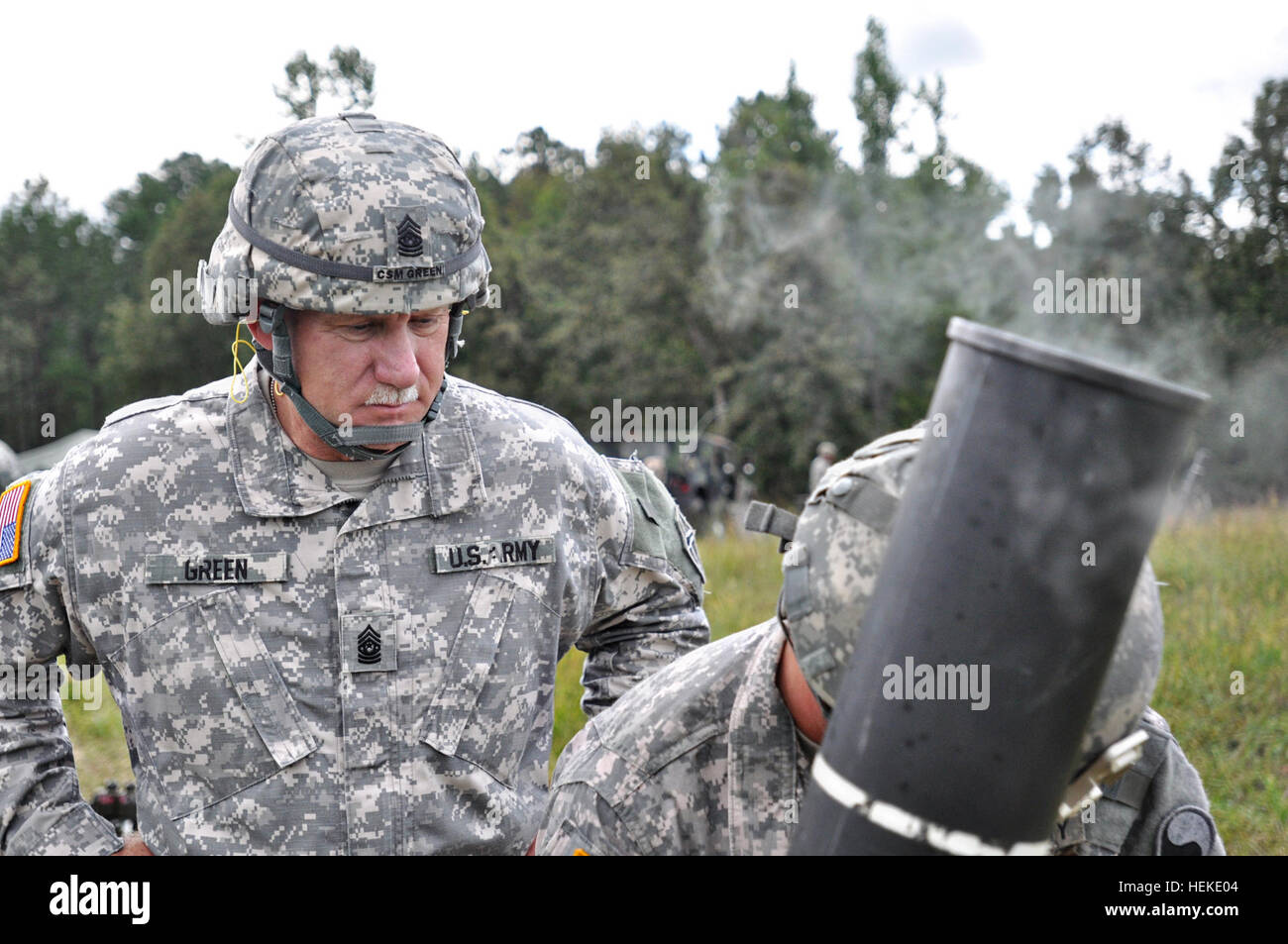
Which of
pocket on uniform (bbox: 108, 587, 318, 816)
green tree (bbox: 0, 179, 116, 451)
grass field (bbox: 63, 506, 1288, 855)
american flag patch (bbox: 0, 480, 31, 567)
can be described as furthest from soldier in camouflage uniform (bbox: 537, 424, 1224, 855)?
green tree (bbox: 0, 179, 116, 451)

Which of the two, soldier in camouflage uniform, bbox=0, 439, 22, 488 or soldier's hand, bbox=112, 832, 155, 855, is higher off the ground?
soldier in camouflage uniform, bbox=0, 439, 22, 488

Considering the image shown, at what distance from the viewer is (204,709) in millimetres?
2746

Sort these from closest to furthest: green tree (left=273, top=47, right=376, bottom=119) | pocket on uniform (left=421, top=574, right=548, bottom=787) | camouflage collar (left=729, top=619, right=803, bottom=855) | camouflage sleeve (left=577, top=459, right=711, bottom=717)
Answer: camouflage collar (left=729, top=619, right=803, bottom=855) → pocket on uniform (left=421, top=574, right=548, bottom=787) → camouflage sleeve (left=577, top=459, right=711, bottom=717) → green tree (left=273, top=47, right=376, bottom=119)

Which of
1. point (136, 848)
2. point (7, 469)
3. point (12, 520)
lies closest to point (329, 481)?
point (12, 520)

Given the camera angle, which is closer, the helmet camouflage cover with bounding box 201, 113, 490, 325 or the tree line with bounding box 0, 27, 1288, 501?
the helmet camouflage cover with bounding box 201, 113, 490, 325

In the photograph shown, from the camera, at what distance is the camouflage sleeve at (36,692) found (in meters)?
2.72

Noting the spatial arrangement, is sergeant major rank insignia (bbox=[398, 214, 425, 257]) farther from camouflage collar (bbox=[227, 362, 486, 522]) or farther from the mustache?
camouflage collar (bbox=[227, 362, 486, 522])

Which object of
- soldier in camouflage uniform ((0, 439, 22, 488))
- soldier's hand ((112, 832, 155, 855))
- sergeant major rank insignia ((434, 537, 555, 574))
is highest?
sergeant major rank insignia ((434, 537, 555, 574))

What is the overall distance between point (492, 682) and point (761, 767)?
85 centimetres

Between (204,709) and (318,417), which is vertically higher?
(318,417)

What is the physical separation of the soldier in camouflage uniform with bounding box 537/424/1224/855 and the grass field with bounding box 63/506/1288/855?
309 centimetres

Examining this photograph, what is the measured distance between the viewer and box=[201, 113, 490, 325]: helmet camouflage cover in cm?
266

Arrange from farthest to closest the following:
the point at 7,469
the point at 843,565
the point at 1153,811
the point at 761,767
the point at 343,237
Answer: the point at 7,469 → the point at 343,237 → the point at 761,767 → the point at 1153,811 → the point at 843,565

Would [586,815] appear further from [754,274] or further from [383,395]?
[754,274]
